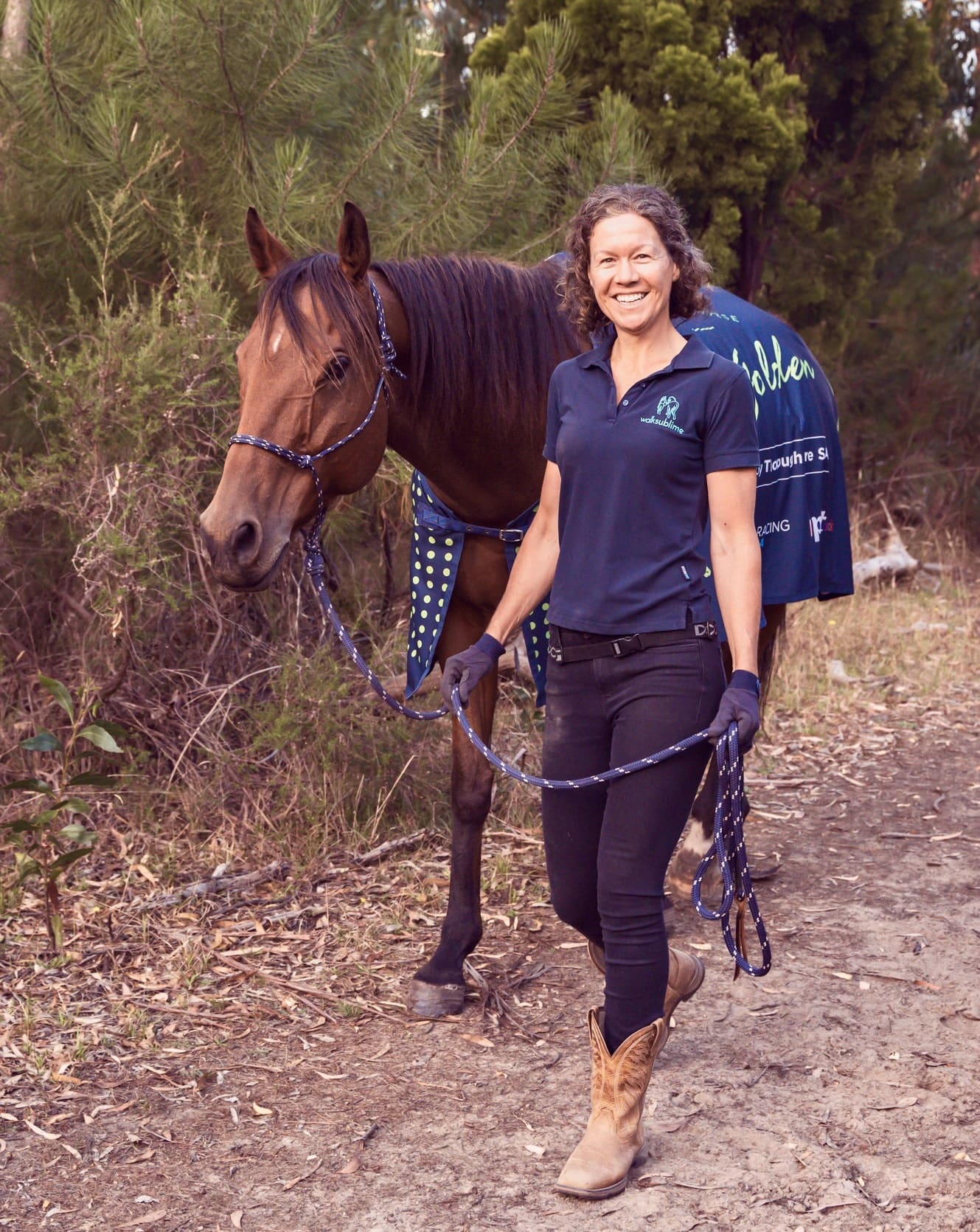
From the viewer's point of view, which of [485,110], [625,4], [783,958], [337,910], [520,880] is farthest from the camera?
[625,4]

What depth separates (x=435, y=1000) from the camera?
3240 mm

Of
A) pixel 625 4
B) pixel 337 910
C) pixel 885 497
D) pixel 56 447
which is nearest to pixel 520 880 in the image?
pixel 337 910

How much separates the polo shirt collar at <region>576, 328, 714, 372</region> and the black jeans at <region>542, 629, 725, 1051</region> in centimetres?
50

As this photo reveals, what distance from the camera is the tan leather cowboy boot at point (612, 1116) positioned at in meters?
2.39

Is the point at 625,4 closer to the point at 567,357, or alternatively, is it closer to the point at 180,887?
the point at 567,357

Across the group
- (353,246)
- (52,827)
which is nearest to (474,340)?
(353,246)

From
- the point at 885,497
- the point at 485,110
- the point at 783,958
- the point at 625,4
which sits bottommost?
the point at 783,958

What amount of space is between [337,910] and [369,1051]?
803mm

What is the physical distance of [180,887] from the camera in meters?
3.92

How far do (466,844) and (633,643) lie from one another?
1.24 metres

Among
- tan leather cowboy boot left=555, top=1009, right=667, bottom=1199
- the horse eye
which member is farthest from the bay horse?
tan leather cowboy boot left=555, top=1009, right=667, bottom=1199

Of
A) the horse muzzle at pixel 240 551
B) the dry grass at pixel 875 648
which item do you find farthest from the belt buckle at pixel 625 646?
the dry grass at pixel 875 648

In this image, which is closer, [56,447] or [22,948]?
[22,948]

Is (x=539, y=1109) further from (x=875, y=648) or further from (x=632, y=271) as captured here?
(x=875, y=648)
